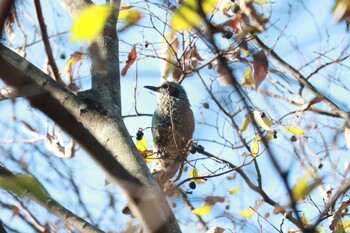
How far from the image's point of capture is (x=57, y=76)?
3.69m

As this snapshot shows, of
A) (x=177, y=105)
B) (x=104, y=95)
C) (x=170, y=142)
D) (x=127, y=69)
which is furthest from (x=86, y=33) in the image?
(x=177, y=105)

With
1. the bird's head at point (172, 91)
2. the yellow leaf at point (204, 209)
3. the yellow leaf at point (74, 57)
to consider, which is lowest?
the yellow leaf at point (204, 209)

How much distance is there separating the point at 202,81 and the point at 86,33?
3467mm

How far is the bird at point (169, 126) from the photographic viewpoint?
444 cm

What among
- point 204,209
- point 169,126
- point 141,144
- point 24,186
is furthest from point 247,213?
point 24,186

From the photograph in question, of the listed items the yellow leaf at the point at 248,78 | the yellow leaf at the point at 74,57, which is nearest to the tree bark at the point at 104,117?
the yellow leaf at the point at 74,57

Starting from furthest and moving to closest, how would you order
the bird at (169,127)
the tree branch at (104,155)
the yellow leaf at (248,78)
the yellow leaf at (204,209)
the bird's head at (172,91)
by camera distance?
the bird's head at (172,91) < the yellow leaf at (248,78) < the bird at (169,127) < the yellow leaf at (204,209) < the tree branch at (104,155)

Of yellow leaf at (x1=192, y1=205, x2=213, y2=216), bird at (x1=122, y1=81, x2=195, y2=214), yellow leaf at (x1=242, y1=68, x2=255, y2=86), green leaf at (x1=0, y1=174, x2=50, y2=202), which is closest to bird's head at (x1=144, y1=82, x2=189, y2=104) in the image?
bird at (x1=122, y1=81, x2=195, y2=214)

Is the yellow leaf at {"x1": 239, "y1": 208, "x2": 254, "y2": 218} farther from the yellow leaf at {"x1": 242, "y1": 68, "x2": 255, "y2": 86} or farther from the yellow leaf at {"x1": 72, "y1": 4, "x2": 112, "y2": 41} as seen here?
the yellow leaf at {"x1": 72, "y1": 4, "x2": 112, "y2": 41}

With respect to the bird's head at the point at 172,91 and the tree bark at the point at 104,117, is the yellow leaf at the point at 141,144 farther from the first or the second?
the bird's head at the point at 172,91

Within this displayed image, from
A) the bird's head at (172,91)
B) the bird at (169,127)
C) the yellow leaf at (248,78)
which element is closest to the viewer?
the bird at (169,127)

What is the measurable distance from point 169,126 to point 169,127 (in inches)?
2.2

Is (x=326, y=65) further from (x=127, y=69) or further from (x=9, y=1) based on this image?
(x=9, y=1)

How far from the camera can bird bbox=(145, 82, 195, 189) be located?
444cm
